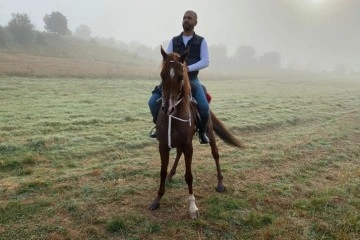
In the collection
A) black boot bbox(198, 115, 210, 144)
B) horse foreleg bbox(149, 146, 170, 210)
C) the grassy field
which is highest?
black boot bbox(198, 115, 210, 144)

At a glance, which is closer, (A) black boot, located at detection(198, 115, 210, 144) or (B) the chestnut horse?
(B) the chestnut horse

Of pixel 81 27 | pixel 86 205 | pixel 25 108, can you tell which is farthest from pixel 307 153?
pixel 81 27

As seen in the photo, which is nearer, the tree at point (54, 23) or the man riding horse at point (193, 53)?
the man riding horse at point (193, 53)

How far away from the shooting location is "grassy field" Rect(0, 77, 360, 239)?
19.4ft

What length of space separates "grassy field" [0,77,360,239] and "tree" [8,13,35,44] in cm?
6748

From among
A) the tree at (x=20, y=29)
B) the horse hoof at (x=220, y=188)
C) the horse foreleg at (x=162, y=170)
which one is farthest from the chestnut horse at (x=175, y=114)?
the tree at (x=20, y=29)

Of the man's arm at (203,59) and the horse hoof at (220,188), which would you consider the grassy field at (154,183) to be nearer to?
the horse hoof at (220,188)

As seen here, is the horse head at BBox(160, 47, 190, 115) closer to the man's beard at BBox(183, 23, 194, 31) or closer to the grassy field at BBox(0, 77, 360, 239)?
the man's beard at BBox(183, 23, 194, 31)

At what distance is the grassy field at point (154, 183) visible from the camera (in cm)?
592

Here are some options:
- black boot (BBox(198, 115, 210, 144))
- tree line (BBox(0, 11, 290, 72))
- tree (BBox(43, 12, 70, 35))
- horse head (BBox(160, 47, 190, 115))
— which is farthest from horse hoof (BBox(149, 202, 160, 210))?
tree (BBox(43, 12, 70, 35))

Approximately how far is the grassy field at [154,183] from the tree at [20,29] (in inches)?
2657

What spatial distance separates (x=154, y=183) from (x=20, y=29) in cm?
8012

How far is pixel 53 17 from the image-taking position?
101 m

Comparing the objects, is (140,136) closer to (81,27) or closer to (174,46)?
(174,46)
